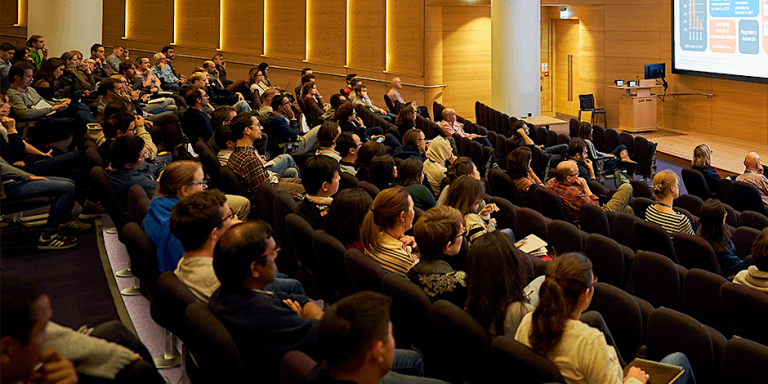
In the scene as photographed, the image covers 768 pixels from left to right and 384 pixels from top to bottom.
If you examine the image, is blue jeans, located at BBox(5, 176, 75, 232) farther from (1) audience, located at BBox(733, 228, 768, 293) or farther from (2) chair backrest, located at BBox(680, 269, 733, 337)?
(1) audience, located at BBox(733, 228, 768, 293)

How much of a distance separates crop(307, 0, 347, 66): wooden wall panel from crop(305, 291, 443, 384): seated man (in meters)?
14.6

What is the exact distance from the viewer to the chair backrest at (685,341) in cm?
255

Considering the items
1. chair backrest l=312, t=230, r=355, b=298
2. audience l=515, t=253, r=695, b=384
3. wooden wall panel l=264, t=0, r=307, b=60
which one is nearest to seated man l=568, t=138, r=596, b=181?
chair backrest l=312, t=230, r=355, b=298

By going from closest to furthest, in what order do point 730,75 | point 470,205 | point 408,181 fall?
point 470,205
point 408,181
point 730,75

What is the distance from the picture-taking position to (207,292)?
2.73m

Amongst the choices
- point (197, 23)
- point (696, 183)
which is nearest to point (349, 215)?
point (696, 183)

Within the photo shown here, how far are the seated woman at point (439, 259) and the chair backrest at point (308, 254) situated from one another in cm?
87

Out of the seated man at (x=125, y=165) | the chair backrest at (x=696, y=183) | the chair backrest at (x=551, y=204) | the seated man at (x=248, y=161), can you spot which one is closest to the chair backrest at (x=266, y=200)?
the seated man at (x=248, y=161)

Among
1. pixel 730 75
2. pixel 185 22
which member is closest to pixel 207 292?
pixel 730 75

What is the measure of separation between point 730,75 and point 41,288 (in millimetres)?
12270

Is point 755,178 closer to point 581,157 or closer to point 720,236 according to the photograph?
point 581,157

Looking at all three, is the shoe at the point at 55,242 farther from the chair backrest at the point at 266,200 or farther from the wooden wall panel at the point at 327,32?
the wooden wall panel at the point at 327,32

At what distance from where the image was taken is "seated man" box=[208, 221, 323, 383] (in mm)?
2295

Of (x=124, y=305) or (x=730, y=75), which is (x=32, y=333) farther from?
(x=730, y=75)
